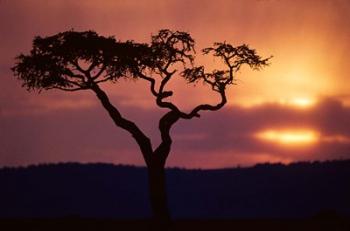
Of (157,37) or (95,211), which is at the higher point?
(157,37)

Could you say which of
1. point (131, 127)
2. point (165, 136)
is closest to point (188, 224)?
point (165, 136)

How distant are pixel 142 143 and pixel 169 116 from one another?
219 cm

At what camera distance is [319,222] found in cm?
4606

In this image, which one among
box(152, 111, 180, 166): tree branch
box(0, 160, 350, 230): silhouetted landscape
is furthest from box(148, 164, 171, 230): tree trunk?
box(0, 160, 350, 230): silhouetted landscape

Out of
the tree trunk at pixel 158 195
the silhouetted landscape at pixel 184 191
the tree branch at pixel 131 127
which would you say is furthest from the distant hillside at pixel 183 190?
the tree branch at pixel 131 127

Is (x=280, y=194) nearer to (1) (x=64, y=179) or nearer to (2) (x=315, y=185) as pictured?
(2) (x=315, y=185)

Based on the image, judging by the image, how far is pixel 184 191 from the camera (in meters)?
125

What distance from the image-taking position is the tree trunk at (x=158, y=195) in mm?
41000

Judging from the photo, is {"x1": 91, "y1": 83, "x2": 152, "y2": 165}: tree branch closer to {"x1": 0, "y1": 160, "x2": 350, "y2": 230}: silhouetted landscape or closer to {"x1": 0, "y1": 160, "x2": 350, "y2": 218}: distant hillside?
{"x1": 0, "y1": 160, "x2": 350, "y2": 230}: silhouetted landscape

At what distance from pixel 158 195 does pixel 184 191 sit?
84.6 meters

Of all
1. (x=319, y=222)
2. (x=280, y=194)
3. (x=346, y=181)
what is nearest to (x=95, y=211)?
(x=280, y=194)

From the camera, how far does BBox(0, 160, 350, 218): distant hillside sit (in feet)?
358

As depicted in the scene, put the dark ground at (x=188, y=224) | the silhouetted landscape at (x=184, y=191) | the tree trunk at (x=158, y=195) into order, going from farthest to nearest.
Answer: the silhouetted landscape at (x=184, y=191), the dark ground at (x=188, y=224), the tree trunk at (x=158, y=195)

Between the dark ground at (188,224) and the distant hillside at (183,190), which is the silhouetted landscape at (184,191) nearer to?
the distant hillside at (183,190)
